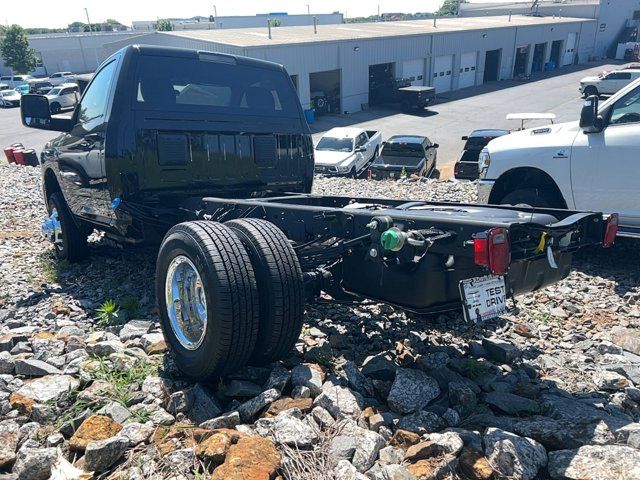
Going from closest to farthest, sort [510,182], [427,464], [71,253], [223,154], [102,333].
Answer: [427,464]
[102,333]
[223,154]
[71,253]
[510,182]

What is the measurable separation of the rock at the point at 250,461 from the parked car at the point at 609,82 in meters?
36.4

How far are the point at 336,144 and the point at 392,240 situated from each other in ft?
50.3

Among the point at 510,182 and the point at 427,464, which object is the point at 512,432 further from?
the point at 510,182

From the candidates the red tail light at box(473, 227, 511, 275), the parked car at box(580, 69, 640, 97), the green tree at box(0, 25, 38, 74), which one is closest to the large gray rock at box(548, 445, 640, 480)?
the red tail light at box(473, 227, 511, 275)

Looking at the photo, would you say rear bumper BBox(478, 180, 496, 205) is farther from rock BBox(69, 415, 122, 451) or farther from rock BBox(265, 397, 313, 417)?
rock BBox(69, 415, 122, 451)

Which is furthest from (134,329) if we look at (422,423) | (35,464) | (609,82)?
(609,82)

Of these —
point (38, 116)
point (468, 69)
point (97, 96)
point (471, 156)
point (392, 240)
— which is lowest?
point (468, 69)

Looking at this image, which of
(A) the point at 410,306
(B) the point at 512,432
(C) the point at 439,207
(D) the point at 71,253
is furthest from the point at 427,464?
(D) the point at 71,253

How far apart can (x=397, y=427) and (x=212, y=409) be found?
1.02 meters

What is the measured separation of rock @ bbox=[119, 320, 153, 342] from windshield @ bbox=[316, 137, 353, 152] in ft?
46.1

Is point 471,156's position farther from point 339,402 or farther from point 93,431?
point 93,431

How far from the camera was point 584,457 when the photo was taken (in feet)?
8.41

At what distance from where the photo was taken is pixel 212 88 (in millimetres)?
5207

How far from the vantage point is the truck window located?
563 cm
